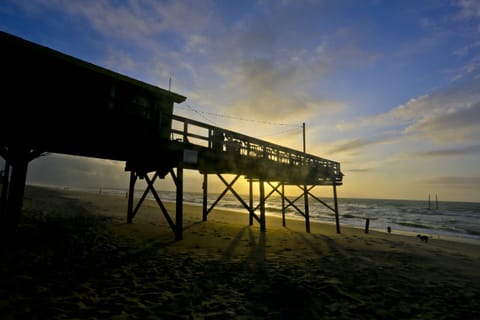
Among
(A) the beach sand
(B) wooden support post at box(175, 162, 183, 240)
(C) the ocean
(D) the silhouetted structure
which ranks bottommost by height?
(C) the ocean

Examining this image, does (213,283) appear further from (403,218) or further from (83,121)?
(403,218)

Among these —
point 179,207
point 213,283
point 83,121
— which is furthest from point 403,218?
point 83,121

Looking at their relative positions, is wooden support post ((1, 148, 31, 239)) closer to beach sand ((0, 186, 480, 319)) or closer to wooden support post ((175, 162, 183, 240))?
beach sand ((0, 186, 480, 319))

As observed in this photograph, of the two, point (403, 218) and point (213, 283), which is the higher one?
point (213, 283)

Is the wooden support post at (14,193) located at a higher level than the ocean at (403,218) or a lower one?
higher

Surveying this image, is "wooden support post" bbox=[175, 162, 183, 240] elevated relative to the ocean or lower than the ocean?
elevated

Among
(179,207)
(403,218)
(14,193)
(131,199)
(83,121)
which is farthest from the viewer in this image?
(403,218)

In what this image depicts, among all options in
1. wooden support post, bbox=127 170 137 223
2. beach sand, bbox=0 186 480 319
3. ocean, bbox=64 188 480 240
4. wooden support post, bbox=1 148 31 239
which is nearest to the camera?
beach sand, bbox=0 186 480 319

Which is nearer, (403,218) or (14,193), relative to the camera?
(14,193)

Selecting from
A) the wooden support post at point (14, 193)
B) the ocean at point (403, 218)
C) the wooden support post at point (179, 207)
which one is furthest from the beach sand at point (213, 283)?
the ocean at point (403, 218)

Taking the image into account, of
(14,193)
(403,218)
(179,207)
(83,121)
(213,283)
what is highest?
(83,121)

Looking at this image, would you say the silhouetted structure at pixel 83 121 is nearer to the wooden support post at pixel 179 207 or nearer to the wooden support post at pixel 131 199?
the wooden support post at pixel 179 207

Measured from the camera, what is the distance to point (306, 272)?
586cm

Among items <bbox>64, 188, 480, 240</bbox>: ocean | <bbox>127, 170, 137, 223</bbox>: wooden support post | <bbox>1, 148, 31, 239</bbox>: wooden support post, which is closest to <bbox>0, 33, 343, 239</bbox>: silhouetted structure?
<bbox>1, 148, 31, 239</bbox>: wooden support post
